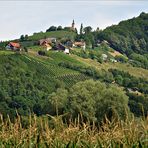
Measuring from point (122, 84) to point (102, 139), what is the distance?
18489 centimetres

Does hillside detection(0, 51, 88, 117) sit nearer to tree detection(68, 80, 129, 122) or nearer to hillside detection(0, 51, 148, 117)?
hillside detection(0, 51, 148, 117)

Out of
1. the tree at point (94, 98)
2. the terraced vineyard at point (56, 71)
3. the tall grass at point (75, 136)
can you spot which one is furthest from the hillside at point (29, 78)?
the tall grass at point (75, 136)

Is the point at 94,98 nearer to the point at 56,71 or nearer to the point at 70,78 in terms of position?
the point at 70,78

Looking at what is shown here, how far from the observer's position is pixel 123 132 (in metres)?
7.86

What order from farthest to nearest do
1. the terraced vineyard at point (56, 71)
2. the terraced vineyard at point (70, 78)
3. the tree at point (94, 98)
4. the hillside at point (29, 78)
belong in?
the terraced vineyard at point (56, 71)
the terraced vineyard at point (70, 78)
the hillside at point (29, 78)
the tree at point (94, 98)

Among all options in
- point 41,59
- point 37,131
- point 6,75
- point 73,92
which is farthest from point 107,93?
point 41,59

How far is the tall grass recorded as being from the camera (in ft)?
25.4

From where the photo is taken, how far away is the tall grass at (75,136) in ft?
25.4

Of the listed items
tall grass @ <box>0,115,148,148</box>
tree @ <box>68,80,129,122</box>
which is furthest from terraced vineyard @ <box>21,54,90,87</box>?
tall grass @ <box>0,115,148,148</box>

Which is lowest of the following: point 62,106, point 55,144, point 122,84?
point 122,84

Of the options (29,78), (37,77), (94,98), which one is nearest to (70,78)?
(37,77)

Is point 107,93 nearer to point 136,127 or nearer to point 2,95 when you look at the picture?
point 136,127

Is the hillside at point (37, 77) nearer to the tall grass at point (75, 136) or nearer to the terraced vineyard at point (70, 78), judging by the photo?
the terraced vineyard at point (70, 78)

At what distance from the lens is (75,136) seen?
26.1ft
